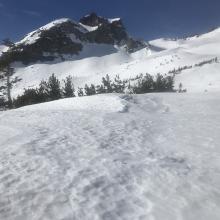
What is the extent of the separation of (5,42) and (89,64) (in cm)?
12379

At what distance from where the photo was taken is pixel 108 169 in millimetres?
7812

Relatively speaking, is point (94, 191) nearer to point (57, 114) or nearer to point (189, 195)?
point (189, 195)

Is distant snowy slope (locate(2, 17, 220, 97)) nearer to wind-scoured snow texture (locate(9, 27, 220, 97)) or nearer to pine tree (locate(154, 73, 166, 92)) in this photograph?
wind-scoured snow texture (locate(9, 27, 220, 97))

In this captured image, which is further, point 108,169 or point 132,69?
point 132,69

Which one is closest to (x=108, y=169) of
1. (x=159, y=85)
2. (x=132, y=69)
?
(x=159, y=85)

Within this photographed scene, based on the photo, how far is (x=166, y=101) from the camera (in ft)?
75.3

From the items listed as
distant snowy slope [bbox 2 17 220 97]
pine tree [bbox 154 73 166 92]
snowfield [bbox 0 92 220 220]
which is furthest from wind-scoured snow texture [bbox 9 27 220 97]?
snowfield [bbox 0 92 220 220]

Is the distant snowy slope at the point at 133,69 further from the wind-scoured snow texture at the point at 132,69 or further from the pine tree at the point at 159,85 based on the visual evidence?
the pine tree at the point at 159,85

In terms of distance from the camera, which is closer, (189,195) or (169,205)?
(169,205)

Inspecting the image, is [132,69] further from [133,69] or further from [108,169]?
[108,169]

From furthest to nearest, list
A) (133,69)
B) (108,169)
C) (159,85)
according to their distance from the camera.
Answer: (133,69) → (159,85) → (108,169)

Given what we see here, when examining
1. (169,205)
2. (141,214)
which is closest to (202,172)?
(169,205)

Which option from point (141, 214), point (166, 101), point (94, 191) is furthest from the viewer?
point (166, 101)

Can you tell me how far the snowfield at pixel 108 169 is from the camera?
5.96 metres
